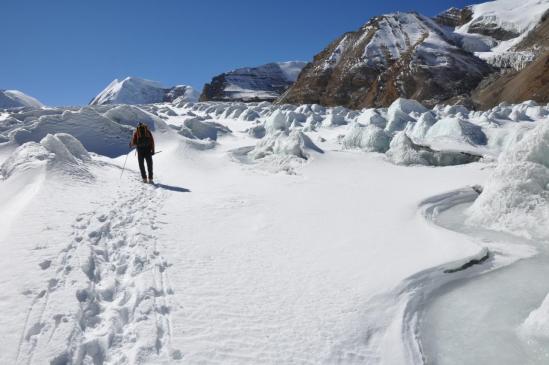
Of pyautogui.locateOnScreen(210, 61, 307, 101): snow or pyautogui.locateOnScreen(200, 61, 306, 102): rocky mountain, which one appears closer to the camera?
pyautogui.locateOnScreen(200, 61, 306, 102): rocky mountain

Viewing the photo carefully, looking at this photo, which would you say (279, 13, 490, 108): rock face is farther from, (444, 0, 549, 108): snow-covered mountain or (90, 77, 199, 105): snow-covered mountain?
(90, 77, 199, 105): snow-covered mountain

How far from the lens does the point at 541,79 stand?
52.4m

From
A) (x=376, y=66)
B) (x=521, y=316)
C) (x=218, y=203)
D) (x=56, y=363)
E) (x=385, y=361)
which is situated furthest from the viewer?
(x=376, y=66)

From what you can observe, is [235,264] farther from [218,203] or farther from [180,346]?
[218,203]

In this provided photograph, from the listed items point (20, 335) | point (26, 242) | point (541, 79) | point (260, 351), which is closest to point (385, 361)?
point (260, 351)

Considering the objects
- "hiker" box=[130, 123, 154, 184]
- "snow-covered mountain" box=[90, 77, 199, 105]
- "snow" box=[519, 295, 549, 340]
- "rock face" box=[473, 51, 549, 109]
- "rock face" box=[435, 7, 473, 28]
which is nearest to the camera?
"snow" box=[519, 295, 549, 340]

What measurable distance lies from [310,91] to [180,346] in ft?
282

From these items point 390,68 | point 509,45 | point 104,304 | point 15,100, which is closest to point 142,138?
point 104,304

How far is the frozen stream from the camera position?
139 inches

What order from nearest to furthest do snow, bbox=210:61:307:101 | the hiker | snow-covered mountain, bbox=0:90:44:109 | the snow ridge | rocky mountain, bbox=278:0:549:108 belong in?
the snow ridge
the hiker
rocky mountain, bbox=278:0:549:108
snow, bbox=210:61:307:101
snow-covered mountain, bbox=0:90:44:109

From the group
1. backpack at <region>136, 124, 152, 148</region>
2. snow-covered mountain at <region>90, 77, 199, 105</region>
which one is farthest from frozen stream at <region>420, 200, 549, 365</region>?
snow-covered mountain at <region>90, 77, 199, 105</region>

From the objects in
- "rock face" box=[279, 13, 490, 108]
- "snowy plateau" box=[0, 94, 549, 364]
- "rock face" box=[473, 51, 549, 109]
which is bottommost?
"snowy plateau" box=[0, 94, 549, 364]

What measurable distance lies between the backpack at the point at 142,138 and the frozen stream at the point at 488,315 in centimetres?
844

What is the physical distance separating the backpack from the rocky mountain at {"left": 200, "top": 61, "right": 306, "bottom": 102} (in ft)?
337
